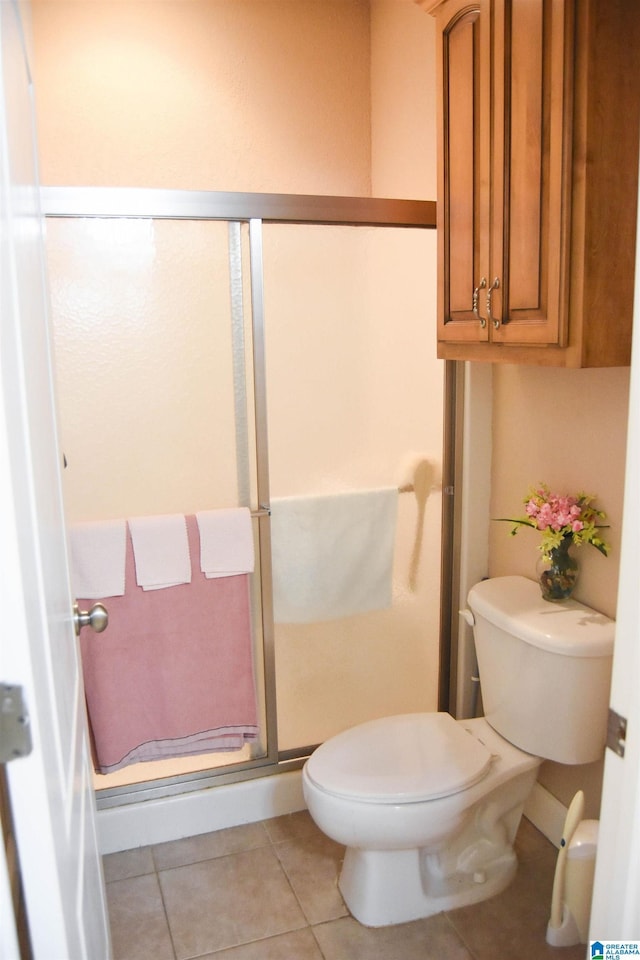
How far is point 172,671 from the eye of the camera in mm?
2125

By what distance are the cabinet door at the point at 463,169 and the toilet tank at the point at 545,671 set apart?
27.4 inches

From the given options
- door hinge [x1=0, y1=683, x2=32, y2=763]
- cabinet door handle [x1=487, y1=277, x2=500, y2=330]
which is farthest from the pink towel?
door hinge [x1=0, y1=683, x2=32, y2=763]

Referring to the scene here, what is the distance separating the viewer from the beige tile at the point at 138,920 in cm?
184

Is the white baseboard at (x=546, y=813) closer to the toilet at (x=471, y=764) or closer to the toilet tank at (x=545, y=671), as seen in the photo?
the toilet at (x=471, y=764)

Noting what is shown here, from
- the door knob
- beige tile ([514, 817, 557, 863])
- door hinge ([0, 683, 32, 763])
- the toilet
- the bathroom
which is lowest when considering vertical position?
beige tile ([514, 817, 557, 863])

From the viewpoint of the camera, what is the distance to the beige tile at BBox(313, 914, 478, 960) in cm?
181

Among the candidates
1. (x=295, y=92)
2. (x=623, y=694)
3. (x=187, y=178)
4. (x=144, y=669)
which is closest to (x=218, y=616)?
(x=144, y=669)

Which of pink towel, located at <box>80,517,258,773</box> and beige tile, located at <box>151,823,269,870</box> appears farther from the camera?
beige tile, located at <box>151,823,269,870</box>

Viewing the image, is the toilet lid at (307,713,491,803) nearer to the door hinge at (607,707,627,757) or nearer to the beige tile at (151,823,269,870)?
the beige tile at (151,823,269,870)

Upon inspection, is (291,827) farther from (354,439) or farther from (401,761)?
(354,439)

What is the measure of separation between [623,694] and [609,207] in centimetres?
102

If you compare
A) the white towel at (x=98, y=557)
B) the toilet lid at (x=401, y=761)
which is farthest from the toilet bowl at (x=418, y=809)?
the white towel at (x=98, y=557)

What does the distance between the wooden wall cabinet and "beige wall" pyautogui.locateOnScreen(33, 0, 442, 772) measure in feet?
1.64

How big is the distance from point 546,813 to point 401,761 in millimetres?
611
